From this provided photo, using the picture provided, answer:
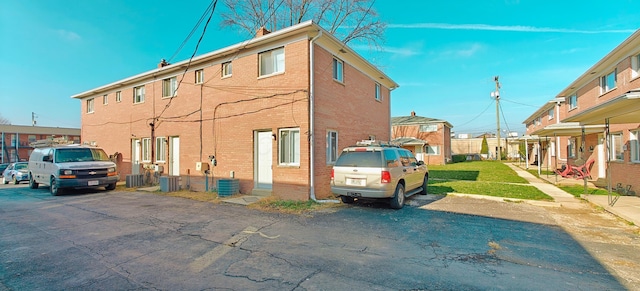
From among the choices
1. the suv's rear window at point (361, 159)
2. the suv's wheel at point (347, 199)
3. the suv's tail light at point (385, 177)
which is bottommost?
the suv's wheel at point (347, 199)

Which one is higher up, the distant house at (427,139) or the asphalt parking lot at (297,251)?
the distant house at (427,139)

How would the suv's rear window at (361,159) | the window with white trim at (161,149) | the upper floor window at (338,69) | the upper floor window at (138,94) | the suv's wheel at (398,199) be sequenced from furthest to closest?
the upper floor window at (138,94) → the window with white trim at (161,149) → the upper floor window at (338,69) → the suv's wheel at (398,199) → the suv's rear window at (361,159)

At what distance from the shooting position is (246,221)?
7.20 m

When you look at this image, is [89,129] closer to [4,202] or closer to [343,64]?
[4,202]

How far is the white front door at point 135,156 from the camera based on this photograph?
1620 cm

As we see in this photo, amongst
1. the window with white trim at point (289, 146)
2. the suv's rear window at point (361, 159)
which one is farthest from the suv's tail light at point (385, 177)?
the window with white trim at point (289, 146)

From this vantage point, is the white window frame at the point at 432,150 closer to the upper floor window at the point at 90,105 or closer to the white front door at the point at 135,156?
the white front door at the point at 135,156

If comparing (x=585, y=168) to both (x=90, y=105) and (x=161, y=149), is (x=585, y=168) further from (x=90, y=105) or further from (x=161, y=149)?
(x=90, y=105)

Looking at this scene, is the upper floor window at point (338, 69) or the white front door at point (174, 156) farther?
the white front door at point (174, 156)

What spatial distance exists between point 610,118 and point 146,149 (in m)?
19.1

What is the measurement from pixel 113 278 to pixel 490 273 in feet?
16.7

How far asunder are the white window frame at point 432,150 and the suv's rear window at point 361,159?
26.8 m

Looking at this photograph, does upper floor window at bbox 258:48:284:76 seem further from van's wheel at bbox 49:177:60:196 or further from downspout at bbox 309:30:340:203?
van's wheel at bbox 49:177:60:196

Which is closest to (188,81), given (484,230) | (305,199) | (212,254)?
(305,199)
